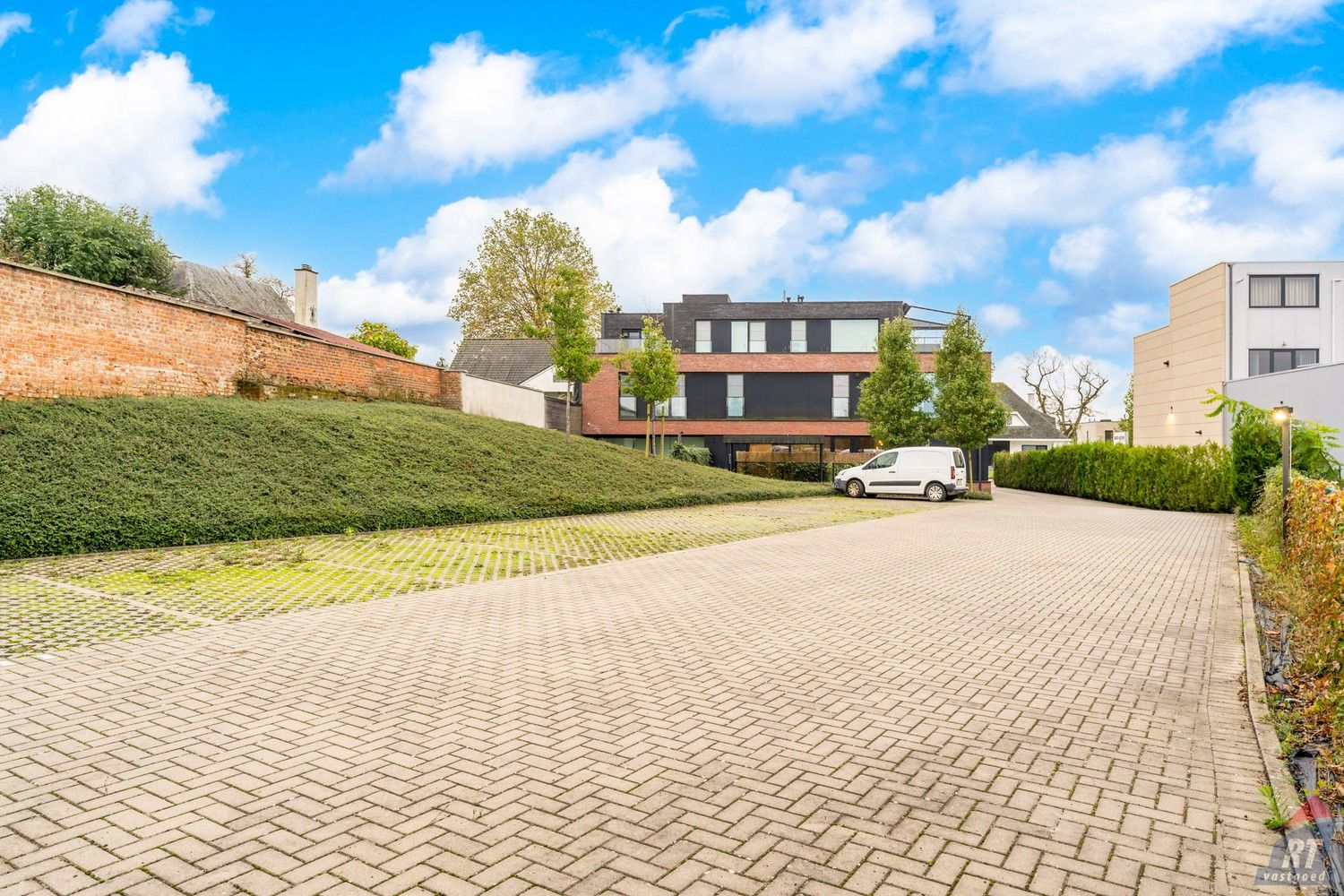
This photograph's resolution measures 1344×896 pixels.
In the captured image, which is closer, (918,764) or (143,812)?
(143,812)

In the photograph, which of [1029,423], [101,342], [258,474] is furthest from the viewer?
[1029,423]

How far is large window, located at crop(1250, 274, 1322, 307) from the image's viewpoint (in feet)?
94.9

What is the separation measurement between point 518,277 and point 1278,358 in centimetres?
3634

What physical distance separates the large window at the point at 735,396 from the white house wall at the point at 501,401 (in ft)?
46.0

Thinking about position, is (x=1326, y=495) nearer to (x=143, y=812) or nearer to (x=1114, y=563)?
(x=1114, y=563)

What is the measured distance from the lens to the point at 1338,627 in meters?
4.36

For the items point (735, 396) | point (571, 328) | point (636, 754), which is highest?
point (571, 328)

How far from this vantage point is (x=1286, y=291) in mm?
29359

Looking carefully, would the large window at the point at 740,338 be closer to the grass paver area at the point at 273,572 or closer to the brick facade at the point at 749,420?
the brick facade at the point at 749,420

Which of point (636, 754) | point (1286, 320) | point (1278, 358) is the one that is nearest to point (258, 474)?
point (636, 754)

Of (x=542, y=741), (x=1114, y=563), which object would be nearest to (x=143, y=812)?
(x=542, y=741)

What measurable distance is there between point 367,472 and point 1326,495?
13.6 meters

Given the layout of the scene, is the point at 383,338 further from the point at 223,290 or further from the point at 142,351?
the point at 142,351

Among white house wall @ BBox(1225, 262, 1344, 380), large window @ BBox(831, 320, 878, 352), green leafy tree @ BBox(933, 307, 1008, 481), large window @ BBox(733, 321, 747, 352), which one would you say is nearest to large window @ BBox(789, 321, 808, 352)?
large window @ BBox(831, 320, 878, 352)
